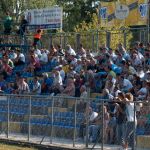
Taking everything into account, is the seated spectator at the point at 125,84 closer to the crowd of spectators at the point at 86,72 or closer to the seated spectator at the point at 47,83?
the crowd of spectators at the point at 86,72

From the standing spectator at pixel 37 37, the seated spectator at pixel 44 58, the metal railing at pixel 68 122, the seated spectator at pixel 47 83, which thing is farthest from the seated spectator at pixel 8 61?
the metal railing at pixel 68 122

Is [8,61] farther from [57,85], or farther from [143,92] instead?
[143,92]

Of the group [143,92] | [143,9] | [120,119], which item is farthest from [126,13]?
[120,119]

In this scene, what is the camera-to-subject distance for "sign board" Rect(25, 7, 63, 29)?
115 ft

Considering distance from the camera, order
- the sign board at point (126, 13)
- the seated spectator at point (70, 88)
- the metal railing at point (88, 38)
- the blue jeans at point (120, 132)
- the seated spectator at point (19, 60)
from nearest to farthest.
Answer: the blue jeans at point (120, 132) → the seated spectator at point (70, 88) → the metal railing at point (88, 38) → the seated spectator at point (19, 60) → the sign board at point (126, 13)

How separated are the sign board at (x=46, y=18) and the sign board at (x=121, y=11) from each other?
331 centimetres

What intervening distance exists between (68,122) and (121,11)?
57.4 ft

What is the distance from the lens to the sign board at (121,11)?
3581 centimetres

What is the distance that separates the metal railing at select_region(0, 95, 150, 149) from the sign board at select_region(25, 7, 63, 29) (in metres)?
13.4

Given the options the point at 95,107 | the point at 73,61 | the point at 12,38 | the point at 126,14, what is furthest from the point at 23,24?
the point at 95,107

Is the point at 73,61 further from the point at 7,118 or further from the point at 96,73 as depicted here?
the point at 7,118

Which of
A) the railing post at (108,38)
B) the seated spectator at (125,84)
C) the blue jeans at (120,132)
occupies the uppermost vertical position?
the railing post at (108,38)

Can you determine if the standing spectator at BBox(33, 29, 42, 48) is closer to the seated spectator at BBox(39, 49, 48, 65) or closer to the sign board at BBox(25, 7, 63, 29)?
the seated spectator at BBox(39, 49, 48, 65)

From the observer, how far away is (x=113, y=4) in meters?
37.2
